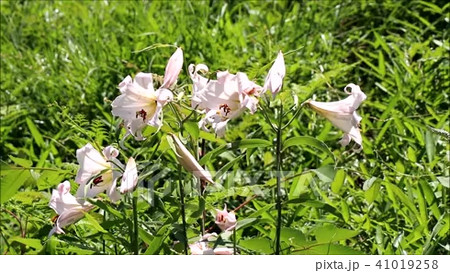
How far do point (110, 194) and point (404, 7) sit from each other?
2.49m

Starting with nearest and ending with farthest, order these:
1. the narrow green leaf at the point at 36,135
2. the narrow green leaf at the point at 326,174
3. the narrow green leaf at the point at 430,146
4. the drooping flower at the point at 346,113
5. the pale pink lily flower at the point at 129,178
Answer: the pale pink lily flower at the point at 129,178, the drooping flower at the point at 346,113, the narrow green leaf at the point at 326,174, the narrow green leaf at the point at 430,146, the narrow green leaf at the point at 36,135

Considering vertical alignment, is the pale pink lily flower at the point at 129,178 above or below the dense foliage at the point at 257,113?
above

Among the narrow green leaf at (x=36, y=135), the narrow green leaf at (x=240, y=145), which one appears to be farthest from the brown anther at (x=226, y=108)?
the narrow green leaf at (x=36, y=135)

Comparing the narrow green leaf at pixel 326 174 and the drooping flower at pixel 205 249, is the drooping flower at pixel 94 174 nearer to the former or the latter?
the drooping flower at pixel 205 249

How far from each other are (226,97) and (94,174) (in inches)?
10.3

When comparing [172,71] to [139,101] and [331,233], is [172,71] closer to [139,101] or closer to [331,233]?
[139,101]

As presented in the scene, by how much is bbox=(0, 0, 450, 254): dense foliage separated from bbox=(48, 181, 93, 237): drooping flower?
0.04 metres

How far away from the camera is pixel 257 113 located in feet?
9.98

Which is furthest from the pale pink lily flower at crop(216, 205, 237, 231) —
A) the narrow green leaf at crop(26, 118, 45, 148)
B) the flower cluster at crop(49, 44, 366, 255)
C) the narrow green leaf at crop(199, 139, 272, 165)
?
the narrow green leaf at crop(26, 118, 45, 148)

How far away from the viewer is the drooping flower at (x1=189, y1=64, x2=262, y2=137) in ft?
5.09

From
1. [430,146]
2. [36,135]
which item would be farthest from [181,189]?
[36,135]

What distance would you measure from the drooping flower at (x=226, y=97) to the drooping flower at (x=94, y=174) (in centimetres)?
19

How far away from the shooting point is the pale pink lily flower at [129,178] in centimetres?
151

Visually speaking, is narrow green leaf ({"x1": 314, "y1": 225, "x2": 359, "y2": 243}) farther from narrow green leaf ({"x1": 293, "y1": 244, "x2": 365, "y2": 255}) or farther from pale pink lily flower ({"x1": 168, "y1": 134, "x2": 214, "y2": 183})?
pale pink lily flower ({"x1": 168, "y1": 134, "x2": 214, "y2": 183})
